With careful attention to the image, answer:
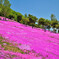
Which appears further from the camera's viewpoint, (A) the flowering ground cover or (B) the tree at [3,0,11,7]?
(B) the tree at [3,0,11,7]

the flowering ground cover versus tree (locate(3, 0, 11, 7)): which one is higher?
tree (locate(3, 0, 11, 7))

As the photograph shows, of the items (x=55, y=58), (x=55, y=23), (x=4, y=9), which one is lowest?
(x=55, y=58)

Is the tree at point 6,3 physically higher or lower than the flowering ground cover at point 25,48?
higher

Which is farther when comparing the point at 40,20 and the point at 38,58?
the point at 40,20

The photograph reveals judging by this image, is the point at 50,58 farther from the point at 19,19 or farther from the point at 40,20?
the point at 19,19

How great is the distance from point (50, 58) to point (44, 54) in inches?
46.3

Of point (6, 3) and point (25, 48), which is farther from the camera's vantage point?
point (6, 3)

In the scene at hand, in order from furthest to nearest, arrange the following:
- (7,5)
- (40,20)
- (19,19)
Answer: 1. (19,19)
2. (40,20)
3. (7,5)

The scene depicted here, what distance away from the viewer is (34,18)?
62.7 m

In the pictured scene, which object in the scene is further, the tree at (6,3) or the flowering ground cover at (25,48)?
the tree at (6,3)

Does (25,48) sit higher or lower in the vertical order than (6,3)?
lower

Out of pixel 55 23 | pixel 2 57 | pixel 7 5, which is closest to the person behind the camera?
pixel 2 57

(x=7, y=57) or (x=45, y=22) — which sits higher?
(x=45, y=22)

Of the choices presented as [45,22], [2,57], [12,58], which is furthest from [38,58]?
[45,22]
